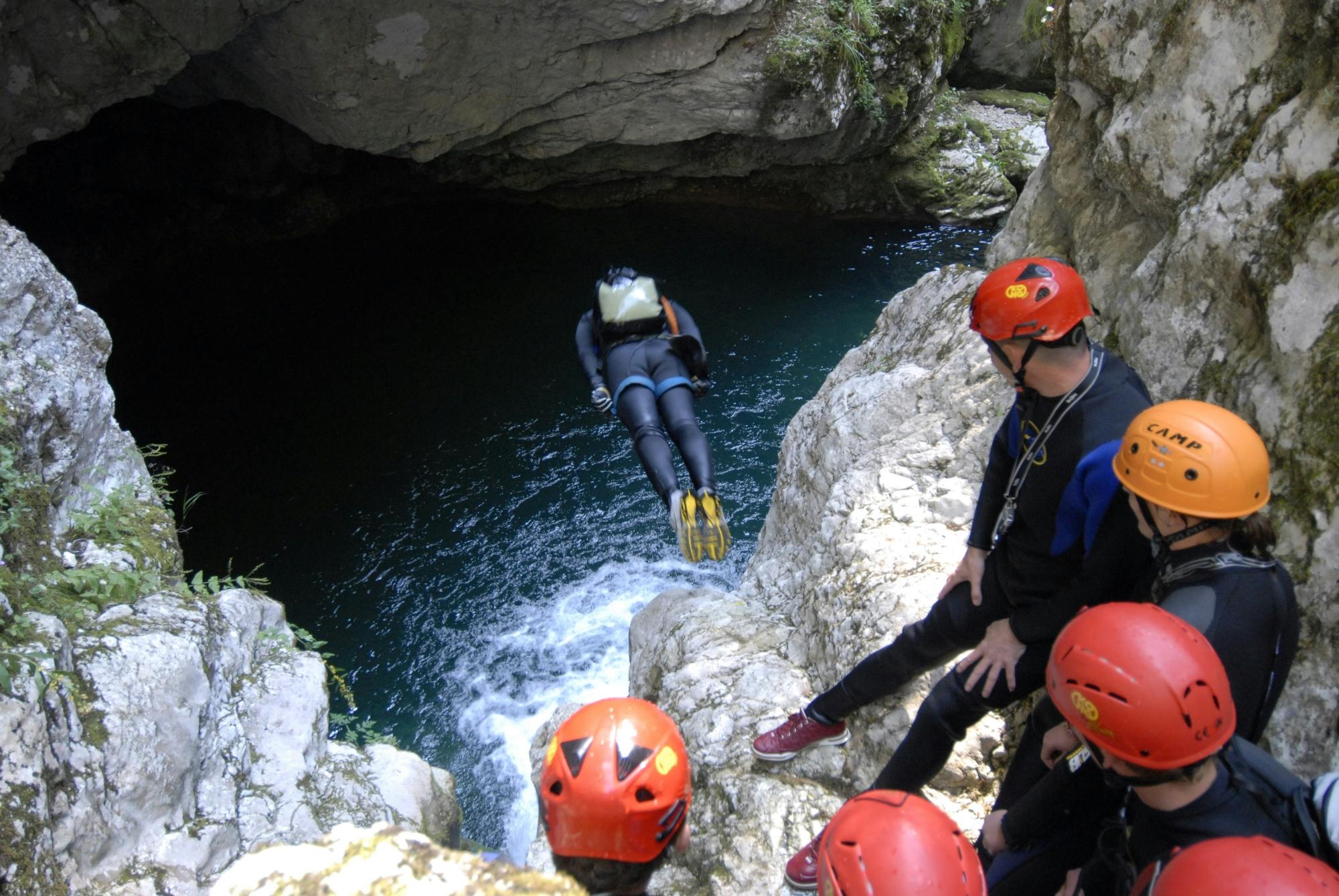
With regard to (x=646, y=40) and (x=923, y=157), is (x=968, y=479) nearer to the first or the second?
(x=646, y=40)

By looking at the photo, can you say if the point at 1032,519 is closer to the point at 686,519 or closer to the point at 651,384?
the point at 686,519

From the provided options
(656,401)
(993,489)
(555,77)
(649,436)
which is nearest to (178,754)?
(649,436)

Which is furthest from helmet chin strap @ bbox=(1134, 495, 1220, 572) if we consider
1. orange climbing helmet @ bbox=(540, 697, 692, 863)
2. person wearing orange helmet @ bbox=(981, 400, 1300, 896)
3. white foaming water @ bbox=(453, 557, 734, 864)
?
white foaming water @ bbox=(453, 557, 734, 864)

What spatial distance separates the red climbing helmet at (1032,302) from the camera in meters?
2.38

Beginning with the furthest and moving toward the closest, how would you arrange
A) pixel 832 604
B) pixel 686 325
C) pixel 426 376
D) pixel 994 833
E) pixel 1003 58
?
pixel 1003 58 → pixel 426 376 → pixel 686 325 → pixel 832 604 → pixel 994 833

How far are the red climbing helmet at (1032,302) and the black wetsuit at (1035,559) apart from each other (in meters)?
0.20

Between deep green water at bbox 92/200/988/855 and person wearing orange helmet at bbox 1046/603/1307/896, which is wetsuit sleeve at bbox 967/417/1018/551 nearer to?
person wearing orange helmet at bbox 1046/603/1307/896

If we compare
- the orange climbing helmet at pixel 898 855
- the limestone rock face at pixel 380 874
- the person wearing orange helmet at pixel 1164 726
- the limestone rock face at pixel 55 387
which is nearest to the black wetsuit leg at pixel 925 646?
the person wearing orange helmet at pixel 1164 726

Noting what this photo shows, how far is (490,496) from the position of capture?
890 centimetres

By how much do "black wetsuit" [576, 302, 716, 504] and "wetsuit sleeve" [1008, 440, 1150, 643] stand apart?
323cm

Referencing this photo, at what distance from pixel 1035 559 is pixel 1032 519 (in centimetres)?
13

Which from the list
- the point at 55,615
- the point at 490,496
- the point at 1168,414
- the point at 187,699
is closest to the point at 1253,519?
the point at 1168,414

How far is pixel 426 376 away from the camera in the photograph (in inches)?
426

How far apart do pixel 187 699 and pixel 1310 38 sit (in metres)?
5.31
